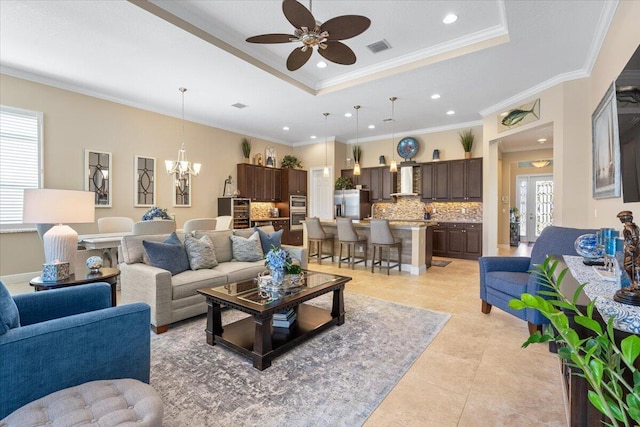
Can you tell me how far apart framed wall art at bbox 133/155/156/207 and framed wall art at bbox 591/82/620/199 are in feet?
22.9

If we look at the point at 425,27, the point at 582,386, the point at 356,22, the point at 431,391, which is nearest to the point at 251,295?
the point at 431,391

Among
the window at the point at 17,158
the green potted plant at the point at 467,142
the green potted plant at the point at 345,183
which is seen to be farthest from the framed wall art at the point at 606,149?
the window at the point at 17,158

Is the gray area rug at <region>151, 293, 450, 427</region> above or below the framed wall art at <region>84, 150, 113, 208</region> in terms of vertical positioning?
below

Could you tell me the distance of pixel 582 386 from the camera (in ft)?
4.04

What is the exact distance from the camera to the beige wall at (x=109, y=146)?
15.6ft

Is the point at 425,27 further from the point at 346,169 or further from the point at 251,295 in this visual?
the point at 346,169

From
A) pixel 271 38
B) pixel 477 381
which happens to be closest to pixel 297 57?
pixel 271 38

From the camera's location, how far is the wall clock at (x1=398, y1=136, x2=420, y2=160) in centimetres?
804

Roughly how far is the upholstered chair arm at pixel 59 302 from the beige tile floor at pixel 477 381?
1.96 meters

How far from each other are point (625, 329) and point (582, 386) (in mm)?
294

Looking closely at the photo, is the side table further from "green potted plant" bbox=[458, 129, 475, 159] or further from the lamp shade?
"green potted plant" bbox=[458, 129, 475, 159]

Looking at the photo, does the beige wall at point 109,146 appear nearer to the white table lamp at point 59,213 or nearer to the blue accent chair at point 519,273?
the white table lamp at point 59,213

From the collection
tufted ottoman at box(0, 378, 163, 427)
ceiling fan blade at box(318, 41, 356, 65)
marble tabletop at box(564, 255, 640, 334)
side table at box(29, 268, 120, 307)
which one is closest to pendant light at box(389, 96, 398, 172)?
ceiling fan blade at box(318, 41, 356, 65)

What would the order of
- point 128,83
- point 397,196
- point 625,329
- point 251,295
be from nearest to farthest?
1. point 625,329
2. point 251,295
3. point 128,83
4. point 397,196
